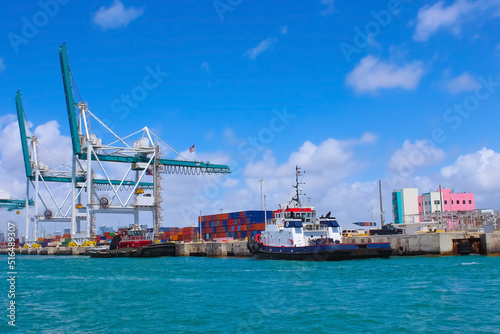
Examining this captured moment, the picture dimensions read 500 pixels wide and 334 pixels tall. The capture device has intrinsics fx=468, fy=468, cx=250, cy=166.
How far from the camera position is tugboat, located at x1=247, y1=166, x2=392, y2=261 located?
1439 inches

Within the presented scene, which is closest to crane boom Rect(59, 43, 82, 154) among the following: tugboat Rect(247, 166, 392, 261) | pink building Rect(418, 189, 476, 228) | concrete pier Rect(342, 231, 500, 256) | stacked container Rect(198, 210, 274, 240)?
stacked container Rect(198, 210, 274, 240)

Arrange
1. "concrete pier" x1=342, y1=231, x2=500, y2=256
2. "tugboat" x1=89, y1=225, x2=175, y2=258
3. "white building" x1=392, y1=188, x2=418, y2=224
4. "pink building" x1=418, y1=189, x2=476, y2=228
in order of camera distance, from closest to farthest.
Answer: "concrete pier" x1=342, y1=231, x2=500, y2=256 < "tugboat" x1=89, y1=225, x2=175, y2=258 < "pink building" x1=418, y1=189, x2=476, y2=228 < "white building" x1=392, y1=188, x2=418, y2=224

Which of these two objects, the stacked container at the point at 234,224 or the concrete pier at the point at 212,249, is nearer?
the concrete pier at the point at 212,249

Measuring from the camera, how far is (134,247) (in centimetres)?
5806

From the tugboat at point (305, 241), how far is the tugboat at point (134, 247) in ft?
54.3

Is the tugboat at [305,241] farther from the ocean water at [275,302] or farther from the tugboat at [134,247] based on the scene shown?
the tugboat at [134,247]

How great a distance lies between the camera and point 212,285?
25.2 meters

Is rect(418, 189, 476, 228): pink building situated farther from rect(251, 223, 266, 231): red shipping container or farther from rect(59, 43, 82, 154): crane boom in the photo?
rect(59, 43, 82, 154): crane boom

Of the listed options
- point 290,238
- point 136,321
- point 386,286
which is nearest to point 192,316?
point 136,321

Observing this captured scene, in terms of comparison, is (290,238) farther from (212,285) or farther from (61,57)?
(61,57)

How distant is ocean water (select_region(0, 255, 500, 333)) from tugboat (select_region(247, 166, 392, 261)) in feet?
21.6

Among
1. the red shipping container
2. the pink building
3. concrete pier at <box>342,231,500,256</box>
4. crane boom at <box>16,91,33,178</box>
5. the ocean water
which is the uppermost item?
crane boom at <box>16,91,33,178</box>

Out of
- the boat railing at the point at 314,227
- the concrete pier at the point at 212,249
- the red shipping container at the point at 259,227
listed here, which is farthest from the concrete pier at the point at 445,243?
the red shipping container at the point at 259,227

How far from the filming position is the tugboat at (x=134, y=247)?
5597 cm
